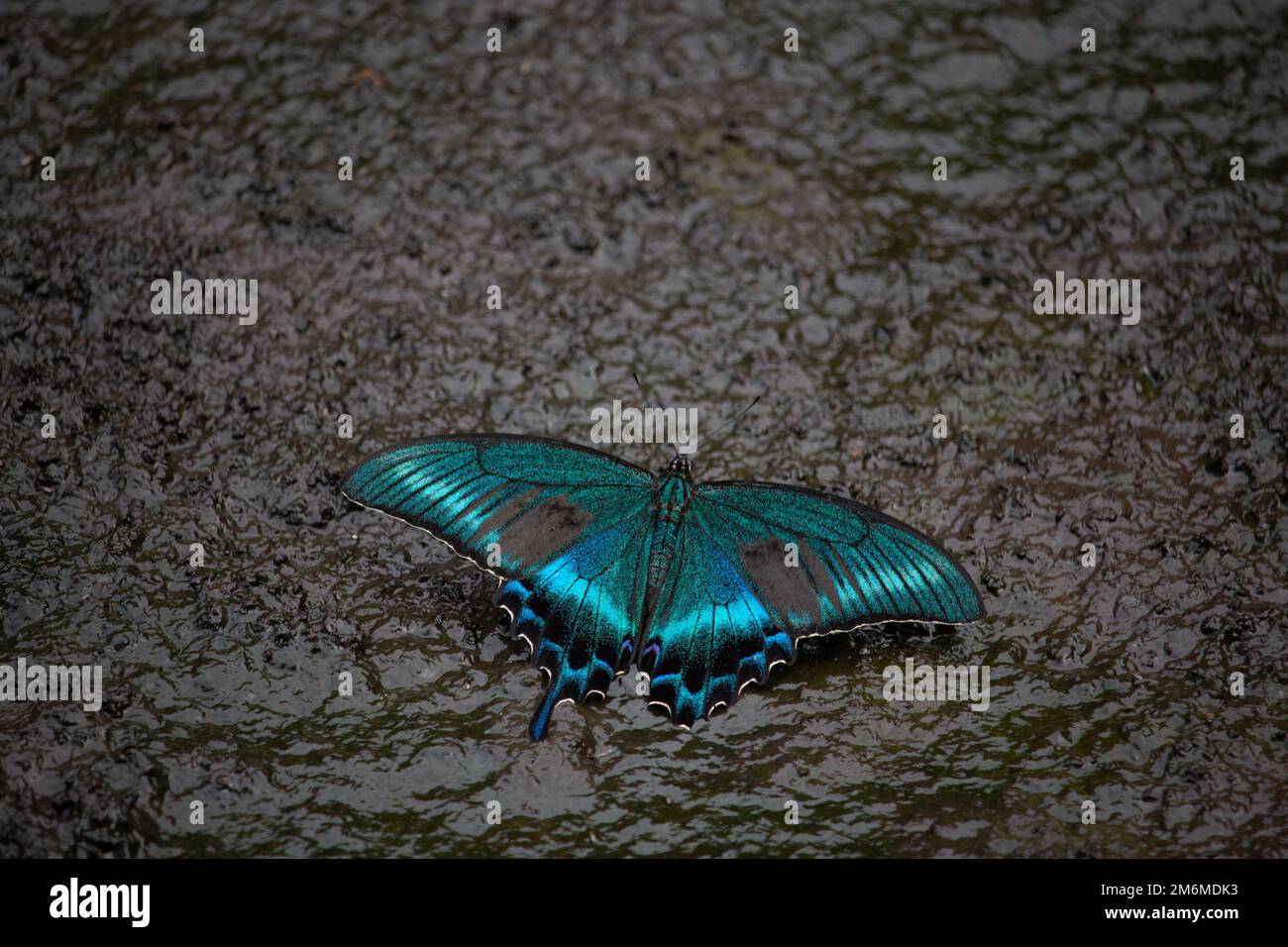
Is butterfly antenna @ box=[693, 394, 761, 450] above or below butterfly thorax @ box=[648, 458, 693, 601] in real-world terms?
above

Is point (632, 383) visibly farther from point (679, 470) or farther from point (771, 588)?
point (771, 588)

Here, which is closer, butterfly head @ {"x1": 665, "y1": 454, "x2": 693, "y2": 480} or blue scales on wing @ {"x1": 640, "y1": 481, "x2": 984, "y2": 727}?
blue scales on wing @ {"x1": 640, "y1": 481, "x2": 984, "y2": 727}

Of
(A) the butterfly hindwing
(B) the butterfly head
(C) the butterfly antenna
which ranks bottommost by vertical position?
(A) the butterfly hindwing

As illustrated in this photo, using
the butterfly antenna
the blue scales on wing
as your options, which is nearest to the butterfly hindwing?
the blue scales on wing

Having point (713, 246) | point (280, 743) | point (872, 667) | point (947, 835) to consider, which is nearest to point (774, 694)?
point (872, 667)

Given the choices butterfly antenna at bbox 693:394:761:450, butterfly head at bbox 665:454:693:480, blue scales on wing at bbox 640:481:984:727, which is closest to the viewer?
blue scales on wing at bbox 640:481:984:727

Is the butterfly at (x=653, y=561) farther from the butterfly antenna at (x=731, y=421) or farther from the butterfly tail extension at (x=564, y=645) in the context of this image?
the butterfly antenna at (x=731, y=421)

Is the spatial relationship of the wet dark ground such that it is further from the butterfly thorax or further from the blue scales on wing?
the butterfly thorax

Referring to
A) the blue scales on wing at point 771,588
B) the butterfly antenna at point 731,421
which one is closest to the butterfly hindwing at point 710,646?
the blue scales on wing at point 771,588

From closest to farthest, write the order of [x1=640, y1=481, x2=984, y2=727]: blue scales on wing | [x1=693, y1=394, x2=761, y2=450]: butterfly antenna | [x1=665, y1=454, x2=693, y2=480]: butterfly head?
[x1=640, y1=481, x2=984, y2=727]: blue scales on wing < [x1=665, y1=454, x2=693, y2=480]: butterfly head < [x1=693, y1=394, x2=761, y2=450]: butterfly antenna
